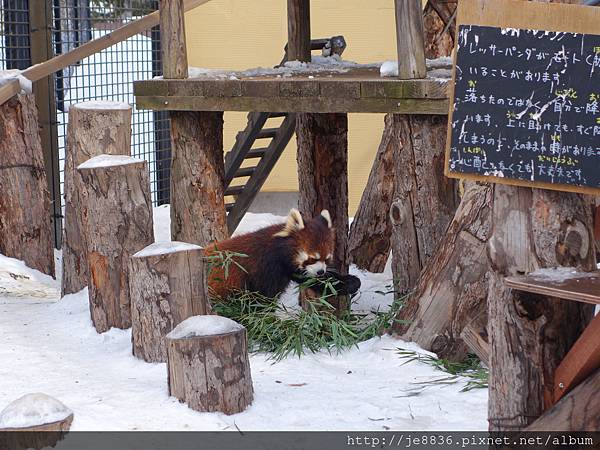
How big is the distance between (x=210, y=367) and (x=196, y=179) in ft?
7.11

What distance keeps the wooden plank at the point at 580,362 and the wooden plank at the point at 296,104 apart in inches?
78.2

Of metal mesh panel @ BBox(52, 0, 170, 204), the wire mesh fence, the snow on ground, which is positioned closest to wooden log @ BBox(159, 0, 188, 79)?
the snow on ground

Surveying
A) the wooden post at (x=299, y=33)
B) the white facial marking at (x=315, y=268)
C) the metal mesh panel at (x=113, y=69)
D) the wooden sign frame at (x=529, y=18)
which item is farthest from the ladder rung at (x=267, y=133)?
the wooden sign frame at (x=529, y=18)

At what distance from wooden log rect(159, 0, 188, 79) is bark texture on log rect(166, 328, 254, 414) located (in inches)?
89.6

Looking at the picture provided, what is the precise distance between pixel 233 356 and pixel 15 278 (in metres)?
3.34

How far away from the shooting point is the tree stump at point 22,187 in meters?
6.91

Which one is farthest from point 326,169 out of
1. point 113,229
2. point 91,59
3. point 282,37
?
point 91,59

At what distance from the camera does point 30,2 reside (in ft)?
27.1

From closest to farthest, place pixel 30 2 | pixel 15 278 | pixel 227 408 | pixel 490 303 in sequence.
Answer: pixel 490 303 → pixel 227 408 → pixel 15 278 → pixel 30 2

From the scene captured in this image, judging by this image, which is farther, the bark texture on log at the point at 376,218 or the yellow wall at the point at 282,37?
the yellow wall at the point at 282,37

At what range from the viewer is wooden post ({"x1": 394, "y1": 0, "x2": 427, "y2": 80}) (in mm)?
4859

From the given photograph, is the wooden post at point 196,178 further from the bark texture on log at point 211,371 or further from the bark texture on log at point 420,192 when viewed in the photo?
the bark texture on log at point 211,371

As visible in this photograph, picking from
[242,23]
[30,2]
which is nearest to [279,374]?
[30,2]

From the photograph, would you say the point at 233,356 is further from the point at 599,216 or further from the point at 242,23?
the point at 242,23
